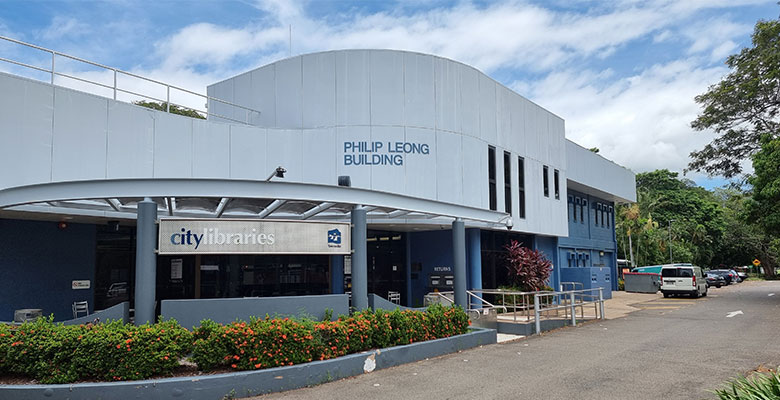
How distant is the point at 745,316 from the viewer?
64.7ft


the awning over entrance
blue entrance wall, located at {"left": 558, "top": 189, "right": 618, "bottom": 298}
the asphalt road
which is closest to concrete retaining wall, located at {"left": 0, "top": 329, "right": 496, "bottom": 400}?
the asphalt road

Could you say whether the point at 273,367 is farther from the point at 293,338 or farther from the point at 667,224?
the point at 667,224

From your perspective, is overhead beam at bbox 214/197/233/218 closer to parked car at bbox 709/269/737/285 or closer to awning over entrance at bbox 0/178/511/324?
awning over entrance at bbox 0/178/511/324

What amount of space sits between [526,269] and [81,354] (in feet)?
53.6

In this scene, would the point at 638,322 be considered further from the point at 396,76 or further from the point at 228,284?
the point at 228,284

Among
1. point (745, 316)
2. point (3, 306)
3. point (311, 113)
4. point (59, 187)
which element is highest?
point (311, 113)

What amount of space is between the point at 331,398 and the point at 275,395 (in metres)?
0.90

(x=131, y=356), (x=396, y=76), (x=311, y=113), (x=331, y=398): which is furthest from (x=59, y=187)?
(x=396, y=76)

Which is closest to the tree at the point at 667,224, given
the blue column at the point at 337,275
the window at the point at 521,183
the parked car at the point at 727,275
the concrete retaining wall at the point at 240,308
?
the parked car at the point at 727,275

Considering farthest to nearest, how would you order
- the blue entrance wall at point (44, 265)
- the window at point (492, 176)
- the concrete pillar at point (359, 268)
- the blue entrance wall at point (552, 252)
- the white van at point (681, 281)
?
the white van at point (681, 281), the blue entrance wall at point (552, 252), the window at point (492, 176), the blue entrance wall at point (44, 265), the concrete pillar at point (359, 268)

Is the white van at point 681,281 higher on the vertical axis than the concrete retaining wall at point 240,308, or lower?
lower

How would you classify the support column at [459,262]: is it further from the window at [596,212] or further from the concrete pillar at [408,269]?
the window at [596,212]

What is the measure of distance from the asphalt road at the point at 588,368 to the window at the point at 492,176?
5.67m

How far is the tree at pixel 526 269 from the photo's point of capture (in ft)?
69.5
